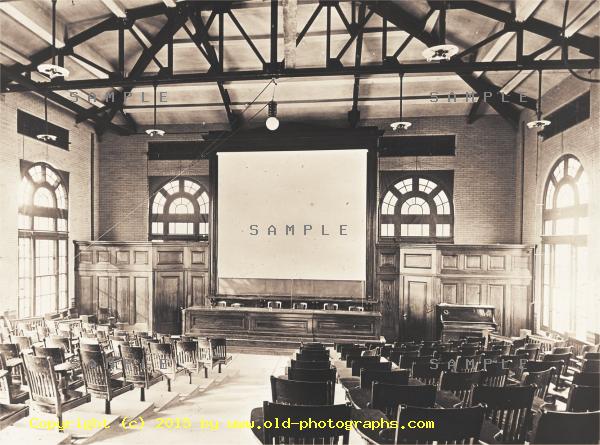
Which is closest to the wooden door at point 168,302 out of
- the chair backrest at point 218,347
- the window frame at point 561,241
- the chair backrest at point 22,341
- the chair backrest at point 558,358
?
the chair backrest at point 218,347

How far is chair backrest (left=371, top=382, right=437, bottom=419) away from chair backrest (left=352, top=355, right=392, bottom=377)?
4.56 ft

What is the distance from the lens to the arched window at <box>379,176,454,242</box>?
12.0 m

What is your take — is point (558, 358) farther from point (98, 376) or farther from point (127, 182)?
point (127, 182)

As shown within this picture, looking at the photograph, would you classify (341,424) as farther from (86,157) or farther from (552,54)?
(86,157)

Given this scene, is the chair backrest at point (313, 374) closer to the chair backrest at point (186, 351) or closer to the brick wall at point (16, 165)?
the chair backrest at point (186, 351)

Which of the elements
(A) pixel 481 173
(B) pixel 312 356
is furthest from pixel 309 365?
(A) pixel 481 173

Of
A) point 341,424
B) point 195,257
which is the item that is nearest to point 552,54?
point 341,424

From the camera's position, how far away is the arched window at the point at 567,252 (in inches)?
311

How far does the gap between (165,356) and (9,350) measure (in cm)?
179

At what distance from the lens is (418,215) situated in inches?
476

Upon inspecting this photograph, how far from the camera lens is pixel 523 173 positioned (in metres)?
10.9

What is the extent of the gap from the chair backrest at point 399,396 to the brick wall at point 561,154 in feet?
18.1

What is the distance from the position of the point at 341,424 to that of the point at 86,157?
39.4ft

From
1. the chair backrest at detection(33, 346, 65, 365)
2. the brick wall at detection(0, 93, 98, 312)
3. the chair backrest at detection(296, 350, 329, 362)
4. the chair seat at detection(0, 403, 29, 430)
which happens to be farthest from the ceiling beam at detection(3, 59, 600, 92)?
the chair seat at detection(0, 403, 29, 430)
